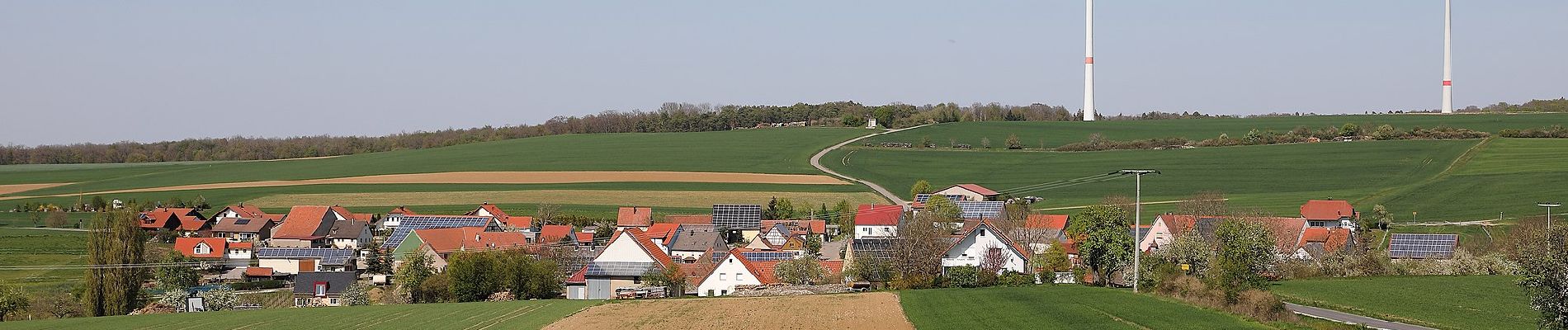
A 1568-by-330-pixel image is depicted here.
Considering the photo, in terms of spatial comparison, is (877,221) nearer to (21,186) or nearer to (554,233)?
(554,233)

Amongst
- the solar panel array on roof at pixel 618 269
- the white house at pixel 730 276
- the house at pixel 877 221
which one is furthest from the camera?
the house at pixel 877 221

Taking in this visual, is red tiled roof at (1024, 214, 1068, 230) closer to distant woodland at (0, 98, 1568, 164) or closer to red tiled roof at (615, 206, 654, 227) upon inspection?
red tiled roof at (615, 206, 654, 227)

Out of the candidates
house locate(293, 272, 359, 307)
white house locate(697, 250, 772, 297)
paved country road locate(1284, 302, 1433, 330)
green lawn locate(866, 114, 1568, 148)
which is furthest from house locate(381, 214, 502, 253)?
green lawn locate(866, 114, 1568, 148)

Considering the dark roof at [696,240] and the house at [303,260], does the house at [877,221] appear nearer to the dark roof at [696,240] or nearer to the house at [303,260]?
the dark roof at [696,240]

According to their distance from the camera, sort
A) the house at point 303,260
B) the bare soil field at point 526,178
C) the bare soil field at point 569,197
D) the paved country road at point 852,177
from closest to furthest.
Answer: the house at point 303,260 → the paved country road at point 852,177 → the bare soil field at point 569,197 → the bare soil field at point 526,178

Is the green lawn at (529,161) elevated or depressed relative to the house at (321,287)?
elevated

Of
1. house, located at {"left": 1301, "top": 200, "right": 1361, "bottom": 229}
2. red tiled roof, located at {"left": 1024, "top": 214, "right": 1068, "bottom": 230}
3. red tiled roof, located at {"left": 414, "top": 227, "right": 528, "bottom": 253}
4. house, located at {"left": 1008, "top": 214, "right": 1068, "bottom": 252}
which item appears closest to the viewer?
house, located at {"left": 1008, "top": 214, "right": 1068, "bottom": 252}

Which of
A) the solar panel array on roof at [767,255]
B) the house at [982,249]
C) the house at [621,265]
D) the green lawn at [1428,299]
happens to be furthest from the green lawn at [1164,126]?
the green lawn at [1428,299]
